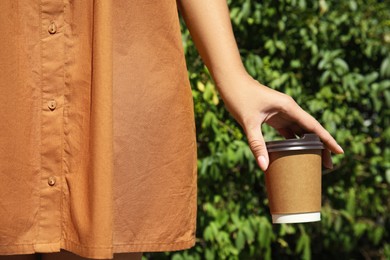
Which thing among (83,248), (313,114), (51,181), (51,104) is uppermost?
(313,114)

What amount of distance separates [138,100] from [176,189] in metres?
0.17

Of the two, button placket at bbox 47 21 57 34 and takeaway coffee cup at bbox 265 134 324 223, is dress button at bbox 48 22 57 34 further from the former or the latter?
takeaway coffee cup at bbox 265 134 324 223

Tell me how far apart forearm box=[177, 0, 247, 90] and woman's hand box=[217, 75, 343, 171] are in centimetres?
2

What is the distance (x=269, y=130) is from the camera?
10.1 feet

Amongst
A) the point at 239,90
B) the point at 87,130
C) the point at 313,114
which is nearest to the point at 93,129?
the point at 87,130

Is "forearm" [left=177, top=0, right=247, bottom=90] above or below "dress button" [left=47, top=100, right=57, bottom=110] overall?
above

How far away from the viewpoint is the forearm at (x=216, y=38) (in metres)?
1.45

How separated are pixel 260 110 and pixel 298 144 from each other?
3.7 inches

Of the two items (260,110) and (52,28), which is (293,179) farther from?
(52,28)

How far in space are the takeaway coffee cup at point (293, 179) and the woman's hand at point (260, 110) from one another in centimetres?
3

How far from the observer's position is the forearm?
4.76ft

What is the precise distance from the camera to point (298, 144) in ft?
4.66

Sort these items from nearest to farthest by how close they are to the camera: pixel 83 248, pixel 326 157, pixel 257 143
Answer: pixel 83 248 → pixel 257 143 → pixel 326 157

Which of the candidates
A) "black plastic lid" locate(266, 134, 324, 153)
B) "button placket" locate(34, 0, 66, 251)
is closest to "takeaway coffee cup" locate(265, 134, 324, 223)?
"black plastic lid" locate(266, 134, 324, 153)
